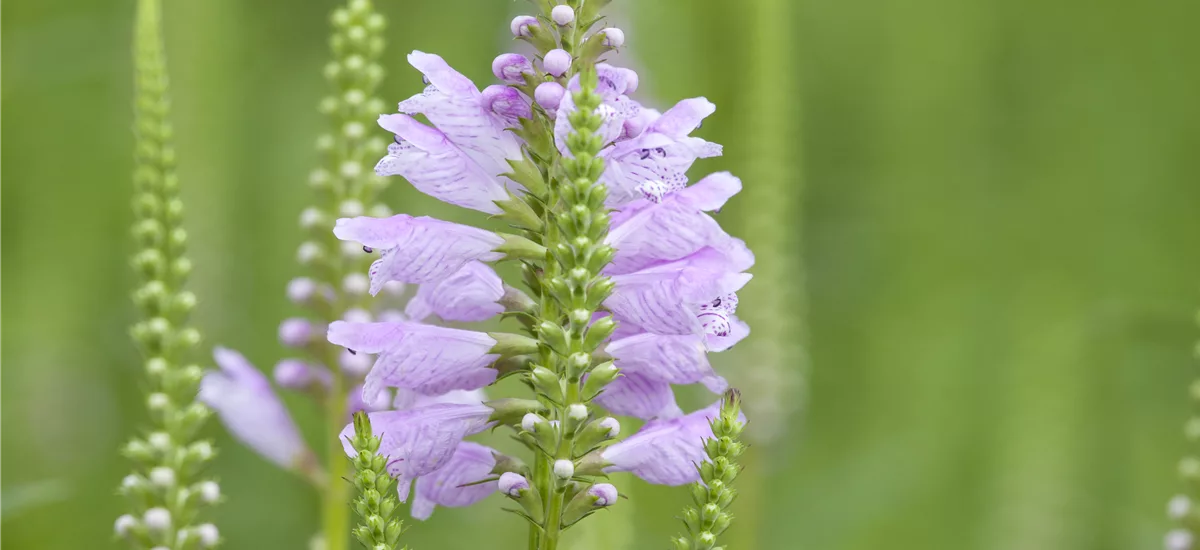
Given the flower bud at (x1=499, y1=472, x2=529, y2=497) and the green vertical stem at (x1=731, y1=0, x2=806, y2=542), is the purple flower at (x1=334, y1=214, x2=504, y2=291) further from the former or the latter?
the green vertical stem at (x1=731, y1=0, x2=806, y2=542)

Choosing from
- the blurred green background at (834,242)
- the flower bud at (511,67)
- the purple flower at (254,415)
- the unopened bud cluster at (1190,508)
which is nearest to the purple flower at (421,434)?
the flower bud at (511,67)

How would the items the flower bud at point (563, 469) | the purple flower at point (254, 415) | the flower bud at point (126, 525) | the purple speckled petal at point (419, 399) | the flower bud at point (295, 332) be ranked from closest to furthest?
the flower bud at point (563, 469) → the flower bud at point (126, 525) → the purple speckled petal at point (419, 399) → the flower bud at point (295, 332) → the purple flower at point (254, 415)

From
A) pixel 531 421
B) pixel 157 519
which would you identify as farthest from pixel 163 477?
pixel 531 421

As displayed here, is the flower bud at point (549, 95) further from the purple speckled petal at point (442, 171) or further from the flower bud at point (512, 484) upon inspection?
the flower bud at point (512, 484)

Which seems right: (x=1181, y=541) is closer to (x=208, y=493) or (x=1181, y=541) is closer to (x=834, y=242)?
(x=208, y=493)

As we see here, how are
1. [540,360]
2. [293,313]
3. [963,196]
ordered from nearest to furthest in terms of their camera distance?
[540,360] < [293,313] < [963,196]

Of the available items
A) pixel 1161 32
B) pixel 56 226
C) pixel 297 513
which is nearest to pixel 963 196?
pixel 1161 32

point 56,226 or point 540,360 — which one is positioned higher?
point 56,226

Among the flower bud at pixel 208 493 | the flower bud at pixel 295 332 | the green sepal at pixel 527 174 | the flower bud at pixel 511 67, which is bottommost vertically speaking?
the flower bud at pixel 208 493

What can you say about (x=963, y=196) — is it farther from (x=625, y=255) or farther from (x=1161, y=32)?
(x=625, y=255)
